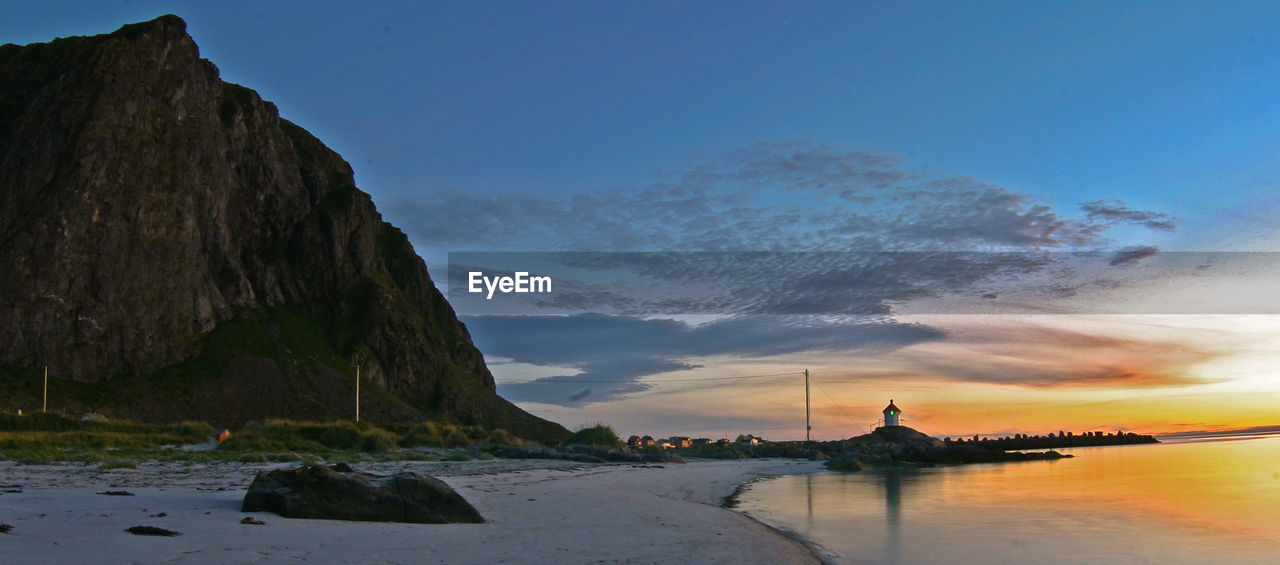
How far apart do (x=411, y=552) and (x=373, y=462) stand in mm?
16633

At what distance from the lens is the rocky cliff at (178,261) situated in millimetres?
79312

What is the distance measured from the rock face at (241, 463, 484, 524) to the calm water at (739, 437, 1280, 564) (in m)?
5.26

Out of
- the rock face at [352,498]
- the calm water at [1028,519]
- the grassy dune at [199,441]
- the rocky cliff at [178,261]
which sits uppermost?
the rocky cliff at [178,261]

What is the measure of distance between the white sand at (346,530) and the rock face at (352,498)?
0.23m

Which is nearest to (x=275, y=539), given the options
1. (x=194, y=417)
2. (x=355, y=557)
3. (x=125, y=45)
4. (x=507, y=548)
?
(x=355, y=557)

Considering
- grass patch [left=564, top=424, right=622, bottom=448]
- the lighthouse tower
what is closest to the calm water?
grass patch [left=564, top=424, right=622, bottom=448]

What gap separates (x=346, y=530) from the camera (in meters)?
9.65

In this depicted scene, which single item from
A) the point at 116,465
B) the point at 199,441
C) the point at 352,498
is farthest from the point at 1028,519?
the point at 199,441

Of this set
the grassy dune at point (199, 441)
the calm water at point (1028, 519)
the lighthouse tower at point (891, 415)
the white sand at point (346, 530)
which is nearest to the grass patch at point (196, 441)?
the grassy dune at point (199, 441)

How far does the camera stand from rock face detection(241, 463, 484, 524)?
10.4 metres

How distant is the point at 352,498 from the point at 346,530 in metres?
0.98

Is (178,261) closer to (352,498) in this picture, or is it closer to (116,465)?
(116,465)

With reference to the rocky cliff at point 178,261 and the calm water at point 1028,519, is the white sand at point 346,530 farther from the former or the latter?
the rocky cliff at point 178,261

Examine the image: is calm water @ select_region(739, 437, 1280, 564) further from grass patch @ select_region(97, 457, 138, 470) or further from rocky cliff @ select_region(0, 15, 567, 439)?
rocky cliff @ select_region(0, 15, 567, 439)
